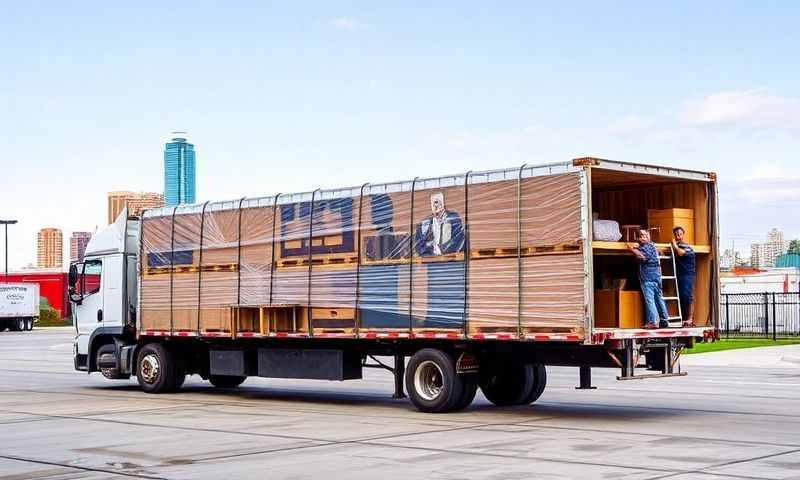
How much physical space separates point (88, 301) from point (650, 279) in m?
A: 12.0

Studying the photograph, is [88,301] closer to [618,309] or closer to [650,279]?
[618,309]

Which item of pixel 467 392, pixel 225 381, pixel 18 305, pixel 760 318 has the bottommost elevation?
pixel 225 381

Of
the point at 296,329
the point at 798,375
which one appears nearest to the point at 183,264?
the point at 296,329

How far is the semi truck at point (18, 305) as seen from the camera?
77625 millimetres

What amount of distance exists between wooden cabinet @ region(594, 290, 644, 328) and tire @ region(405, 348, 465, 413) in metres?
2.19

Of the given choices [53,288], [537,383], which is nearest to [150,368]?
[537,383]

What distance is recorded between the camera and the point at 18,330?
7956 centimetres

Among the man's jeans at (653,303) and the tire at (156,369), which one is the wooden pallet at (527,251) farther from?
the tire at (156,369)

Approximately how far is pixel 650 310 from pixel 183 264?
8890 millimetres

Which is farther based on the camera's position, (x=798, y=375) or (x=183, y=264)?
(x=798, y=375)

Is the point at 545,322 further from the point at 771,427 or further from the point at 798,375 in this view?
the point at 798,375

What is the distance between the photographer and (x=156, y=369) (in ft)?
73.0

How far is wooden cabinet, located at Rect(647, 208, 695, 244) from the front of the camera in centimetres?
1772

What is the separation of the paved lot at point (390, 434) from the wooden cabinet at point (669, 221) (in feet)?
8.52
